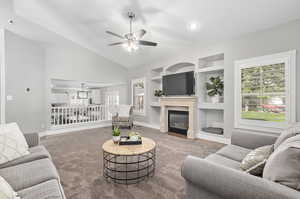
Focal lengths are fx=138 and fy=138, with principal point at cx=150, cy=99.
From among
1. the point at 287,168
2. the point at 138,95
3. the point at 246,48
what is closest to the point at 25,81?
the point at 138,95

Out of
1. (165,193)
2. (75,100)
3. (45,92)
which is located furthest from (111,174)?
(75,100)

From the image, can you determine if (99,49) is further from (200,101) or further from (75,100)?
(75,100)

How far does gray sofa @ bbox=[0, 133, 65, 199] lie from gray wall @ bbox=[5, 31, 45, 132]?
10.6 ft

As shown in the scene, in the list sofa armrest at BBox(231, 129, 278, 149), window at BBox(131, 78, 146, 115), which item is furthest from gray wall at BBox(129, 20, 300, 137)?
window at BBox(131, 78, 146, 115)

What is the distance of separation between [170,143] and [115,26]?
3.68 meters

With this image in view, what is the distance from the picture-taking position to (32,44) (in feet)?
14.4

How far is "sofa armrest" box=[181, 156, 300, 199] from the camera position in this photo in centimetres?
85

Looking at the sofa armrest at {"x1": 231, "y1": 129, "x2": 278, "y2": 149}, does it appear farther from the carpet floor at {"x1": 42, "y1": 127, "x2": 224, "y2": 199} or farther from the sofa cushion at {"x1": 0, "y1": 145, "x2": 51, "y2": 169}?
the sofa cushion at {"x1": 0, "y1": 145, "x2": 51, "y2": 169}

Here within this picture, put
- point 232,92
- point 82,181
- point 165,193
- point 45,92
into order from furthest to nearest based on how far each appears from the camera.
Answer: point 45,92 < point 232,92 < point 82,181 < point 165,193

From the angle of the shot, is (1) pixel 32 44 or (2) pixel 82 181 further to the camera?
(1) pixel 32 44

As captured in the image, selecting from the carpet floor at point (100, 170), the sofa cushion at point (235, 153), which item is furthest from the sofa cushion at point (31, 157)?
the sofa cushion at point (235, 153)

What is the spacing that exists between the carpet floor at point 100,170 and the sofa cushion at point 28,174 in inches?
21.5

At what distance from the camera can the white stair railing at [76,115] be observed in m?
5.16

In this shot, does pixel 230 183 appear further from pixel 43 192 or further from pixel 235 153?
pixel 43 192
